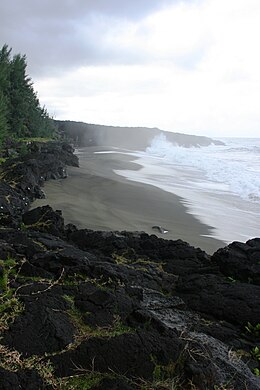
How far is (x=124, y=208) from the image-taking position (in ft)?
A: 51.3

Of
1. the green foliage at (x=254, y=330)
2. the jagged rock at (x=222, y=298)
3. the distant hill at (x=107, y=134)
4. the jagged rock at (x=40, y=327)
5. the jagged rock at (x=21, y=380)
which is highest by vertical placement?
the distant hill at (x=107, y=134)

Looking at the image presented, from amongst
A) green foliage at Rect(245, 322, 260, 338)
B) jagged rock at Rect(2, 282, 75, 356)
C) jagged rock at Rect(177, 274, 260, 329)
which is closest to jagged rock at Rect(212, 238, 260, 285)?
jagged rock at Rect(177, 274, 260, 329)

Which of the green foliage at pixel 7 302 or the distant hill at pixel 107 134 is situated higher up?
the distant hill at pixel 107 134

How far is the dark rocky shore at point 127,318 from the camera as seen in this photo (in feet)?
11.7

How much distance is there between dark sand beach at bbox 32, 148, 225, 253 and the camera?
499 inches

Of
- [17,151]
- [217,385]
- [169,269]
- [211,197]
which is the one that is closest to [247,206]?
[211,197]

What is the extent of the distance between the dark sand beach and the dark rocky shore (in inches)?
152

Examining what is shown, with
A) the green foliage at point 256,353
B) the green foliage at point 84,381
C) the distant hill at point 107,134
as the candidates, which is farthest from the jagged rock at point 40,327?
the distant hill at point 107,134

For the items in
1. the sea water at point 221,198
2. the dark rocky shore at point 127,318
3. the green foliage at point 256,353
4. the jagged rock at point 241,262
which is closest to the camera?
the dark rocky shore at point 127,318

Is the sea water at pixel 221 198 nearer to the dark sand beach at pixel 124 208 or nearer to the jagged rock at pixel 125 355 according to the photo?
the dark sand beach at pixel 124 208

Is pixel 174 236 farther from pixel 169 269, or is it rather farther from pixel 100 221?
pixel 169 269

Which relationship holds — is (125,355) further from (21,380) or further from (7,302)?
(7,302)

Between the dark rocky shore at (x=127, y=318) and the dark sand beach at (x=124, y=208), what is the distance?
12.7ft

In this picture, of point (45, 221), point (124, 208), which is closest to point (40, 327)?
point (45, 221)
